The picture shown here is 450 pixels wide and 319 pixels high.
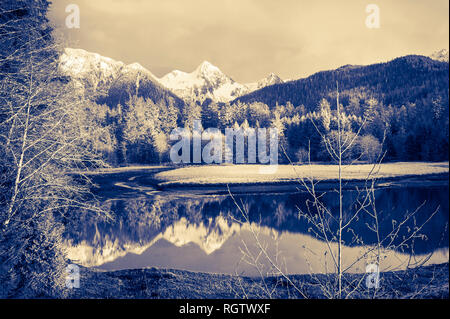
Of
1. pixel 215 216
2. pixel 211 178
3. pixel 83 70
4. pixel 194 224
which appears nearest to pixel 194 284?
pixel 194 224

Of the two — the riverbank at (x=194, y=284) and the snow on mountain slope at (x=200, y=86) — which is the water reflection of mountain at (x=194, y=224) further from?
the snow on mountain slope at (x=200, y=86)

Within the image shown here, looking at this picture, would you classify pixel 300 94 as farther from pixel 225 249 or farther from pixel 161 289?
pixel 161 289

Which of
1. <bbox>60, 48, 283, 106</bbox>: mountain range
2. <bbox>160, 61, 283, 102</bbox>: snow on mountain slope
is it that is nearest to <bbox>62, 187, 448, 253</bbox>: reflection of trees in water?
<bbox>60, 48, 283, 106</bbox>: mountain range

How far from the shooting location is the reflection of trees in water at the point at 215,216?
38.2 feet

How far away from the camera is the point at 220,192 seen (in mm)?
21359

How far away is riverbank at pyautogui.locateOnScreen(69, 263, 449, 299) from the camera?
676 centimetres

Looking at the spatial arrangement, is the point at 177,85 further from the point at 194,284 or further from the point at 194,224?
the point at 194,284

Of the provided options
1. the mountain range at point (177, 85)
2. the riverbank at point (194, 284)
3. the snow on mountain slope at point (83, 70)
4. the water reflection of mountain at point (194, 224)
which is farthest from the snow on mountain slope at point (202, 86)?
the riverbank at point (194, 284)

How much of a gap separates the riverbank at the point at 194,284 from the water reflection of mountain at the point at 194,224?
186 cm

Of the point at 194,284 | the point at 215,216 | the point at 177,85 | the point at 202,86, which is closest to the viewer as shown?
the point at 194,284

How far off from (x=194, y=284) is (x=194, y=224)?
278 inches

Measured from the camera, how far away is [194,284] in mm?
7855
